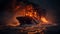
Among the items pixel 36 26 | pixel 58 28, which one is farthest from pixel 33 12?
pixel 58 28

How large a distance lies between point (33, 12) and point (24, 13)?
0.12 metres

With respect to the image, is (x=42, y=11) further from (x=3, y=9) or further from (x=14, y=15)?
(x=3, y=9)

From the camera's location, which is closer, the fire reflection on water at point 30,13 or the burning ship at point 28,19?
the burning ship at point 28,19

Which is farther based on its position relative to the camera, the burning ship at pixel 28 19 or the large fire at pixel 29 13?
the large fire at pixel 29 13

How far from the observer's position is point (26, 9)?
1.74 m

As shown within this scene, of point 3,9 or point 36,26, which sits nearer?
point 36,26

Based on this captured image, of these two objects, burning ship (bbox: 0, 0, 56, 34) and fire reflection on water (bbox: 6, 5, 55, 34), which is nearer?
burning ship (bbox: 0, 0, 56, 34)

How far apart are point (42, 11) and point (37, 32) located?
29cm

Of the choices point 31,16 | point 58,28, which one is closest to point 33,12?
point 31,16

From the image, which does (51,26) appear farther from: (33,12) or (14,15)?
(14,15)

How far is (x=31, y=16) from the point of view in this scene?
1702 mm

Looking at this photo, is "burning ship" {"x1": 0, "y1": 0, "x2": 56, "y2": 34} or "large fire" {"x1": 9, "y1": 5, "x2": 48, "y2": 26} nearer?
"burning ship" {"x1": 0, "y1": 0, "x2": 56, "y2": 34}

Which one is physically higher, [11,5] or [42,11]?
[11,5]

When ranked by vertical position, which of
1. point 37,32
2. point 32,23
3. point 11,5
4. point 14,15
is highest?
point 11,5
